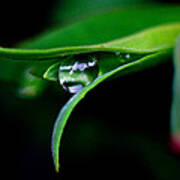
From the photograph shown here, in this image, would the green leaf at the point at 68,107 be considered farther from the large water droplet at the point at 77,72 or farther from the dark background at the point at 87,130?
the dark background at the point at 87,130

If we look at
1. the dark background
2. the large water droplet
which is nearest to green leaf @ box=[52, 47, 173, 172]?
the large water droplet

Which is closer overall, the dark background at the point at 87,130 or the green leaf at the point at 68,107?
the green leaf at the point at 68,107

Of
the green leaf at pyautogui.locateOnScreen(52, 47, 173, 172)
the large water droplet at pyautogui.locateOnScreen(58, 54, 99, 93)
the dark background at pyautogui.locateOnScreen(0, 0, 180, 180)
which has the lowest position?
the dark background at pyautogui.locateOnScreen(0, 0, 180, 180)

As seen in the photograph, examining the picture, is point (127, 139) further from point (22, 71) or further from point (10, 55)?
point (10, 55)

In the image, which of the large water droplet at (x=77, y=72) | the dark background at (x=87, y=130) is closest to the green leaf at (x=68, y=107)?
the large water droplet at (x=77, y=72)

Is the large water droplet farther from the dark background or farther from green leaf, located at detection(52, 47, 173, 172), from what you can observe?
the dark background

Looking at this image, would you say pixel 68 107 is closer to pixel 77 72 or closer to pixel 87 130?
pixel 77 72
